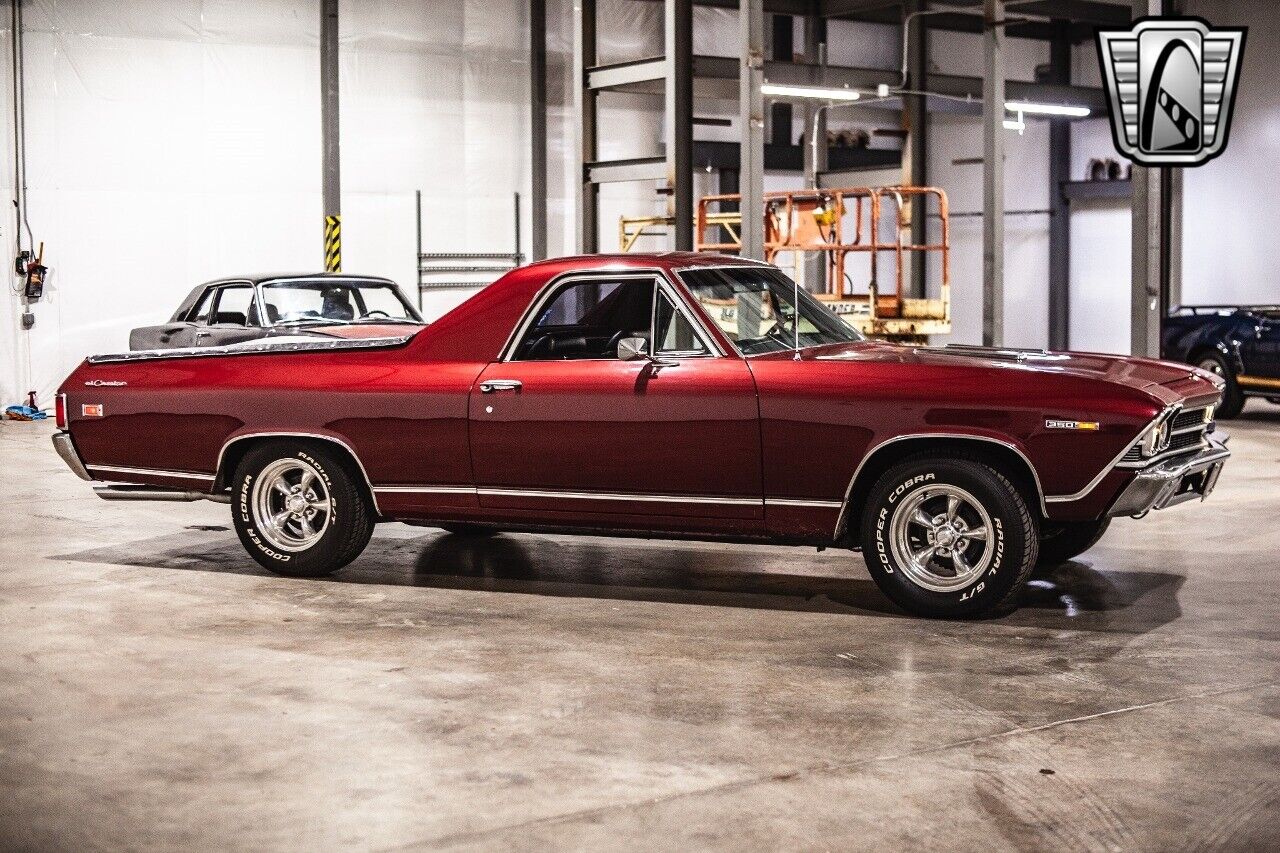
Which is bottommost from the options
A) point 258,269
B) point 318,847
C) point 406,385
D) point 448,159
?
point 318,847

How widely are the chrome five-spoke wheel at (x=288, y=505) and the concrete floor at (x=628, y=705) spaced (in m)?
0.29

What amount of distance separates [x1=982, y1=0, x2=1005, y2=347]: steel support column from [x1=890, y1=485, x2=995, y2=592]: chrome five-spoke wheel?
8827mm

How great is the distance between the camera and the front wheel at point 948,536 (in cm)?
670

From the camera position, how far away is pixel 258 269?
73.2ft

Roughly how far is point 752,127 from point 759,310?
22.9 ft

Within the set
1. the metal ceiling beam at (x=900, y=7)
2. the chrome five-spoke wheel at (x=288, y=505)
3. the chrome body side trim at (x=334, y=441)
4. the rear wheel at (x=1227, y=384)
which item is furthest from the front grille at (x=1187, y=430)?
the metal ceiling beam at (x=900, y=7)

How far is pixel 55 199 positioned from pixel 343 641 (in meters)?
15.9

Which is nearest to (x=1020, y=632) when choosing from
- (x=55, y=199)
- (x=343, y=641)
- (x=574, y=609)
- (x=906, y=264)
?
(x=574, y=609)

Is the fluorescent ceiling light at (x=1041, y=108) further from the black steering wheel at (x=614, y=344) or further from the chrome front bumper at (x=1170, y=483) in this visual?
the chrome front bumper at (x=1170, y=483)

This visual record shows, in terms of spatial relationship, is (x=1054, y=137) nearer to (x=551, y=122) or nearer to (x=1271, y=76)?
(x=1271, y=76)

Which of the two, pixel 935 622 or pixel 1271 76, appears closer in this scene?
pixel 935 622

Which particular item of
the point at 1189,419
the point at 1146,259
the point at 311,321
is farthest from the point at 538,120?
the point at 1189,419

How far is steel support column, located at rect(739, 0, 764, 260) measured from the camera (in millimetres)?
14023

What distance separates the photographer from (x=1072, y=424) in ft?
21.5
